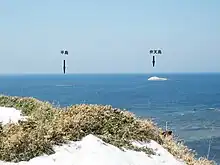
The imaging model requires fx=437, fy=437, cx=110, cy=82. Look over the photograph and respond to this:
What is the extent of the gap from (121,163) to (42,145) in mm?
1751

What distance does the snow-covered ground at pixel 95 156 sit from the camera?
909 centimetres

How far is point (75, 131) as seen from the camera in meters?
10.5

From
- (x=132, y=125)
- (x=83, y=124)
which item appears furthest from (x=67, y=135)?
(x=132, y=125)

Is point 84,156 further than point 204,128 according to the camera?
No

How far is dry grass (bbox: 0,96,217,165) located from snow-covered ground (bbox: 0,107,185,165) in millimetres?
218

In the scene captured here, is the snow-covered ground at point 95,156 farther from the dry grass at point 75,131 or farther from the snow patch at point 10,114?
the snow patch at point 10,114

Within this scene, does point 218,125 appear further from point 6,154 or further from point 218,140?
point 6,154

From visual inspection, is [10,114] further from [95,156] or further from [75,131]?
[95,156]

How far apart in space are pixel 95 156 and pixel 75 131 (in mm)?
1222

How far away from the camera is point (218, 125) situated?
4997cm

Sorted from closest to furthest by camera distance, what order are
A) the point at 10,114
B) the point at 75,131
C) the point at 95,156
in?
the point at 95,156
the point at 75,131
the point at 10,114

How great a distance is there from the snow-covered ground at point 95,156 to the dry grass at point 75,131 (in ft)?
0.72

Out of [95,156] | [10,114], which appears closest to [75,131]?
[95,156]

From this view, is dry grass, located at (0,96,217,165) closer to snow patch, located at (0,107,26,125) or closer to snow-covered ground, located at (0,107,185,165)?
A: snow-covered ground, located at (0,107,185,165)
